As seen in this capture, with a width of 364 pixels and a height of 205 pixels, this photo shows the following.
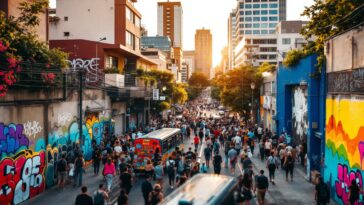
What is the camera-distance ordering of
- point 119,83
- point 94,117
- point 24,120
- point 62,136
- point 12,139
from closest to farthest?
point 12,139 < point 24,120 < point 62,136 < point 94,117 < point 119,83

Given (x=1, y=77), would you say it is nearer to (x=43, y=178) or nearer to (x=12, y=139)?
(x=12, y=139)

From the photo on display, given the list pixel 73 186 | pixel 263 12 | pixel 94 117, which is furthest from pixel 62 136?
pixel 263 12

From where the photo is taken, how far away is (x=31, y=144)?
18.2 meters

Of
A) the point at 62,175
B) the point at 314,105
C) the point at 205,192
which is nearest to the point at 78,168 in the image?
the point at 62,175

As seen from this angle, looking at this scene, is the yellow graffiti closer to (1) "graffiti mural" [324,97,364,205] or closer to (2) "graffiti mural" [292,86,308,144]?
(1) "graffiti mural" [324,97,364,205]

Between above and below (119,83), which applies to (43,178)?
below

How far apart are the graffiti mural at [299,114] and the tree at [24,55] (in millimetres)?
15641

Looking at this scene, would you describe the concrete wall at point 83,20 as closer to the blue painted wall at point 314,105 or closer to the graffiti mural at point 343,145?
the blue painted wall at point 314,105

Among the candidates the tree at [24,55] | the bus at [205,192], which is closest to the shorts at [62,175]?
the tree at [24,55]

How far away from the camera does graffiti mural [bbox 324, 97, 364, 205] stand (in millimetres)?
14453

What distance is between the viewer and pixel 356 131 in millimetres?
14805

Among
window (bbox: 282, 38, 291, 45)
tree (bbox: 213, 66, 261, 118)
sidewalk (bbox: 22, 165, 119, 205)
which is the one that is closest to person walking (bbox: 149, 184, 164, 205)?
sidewalk (bbox: 22, 165, 119, 205)

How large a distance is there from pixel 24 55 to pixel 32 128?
10.7 feet

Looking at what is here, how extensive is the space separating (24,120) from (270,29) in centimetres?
14958
